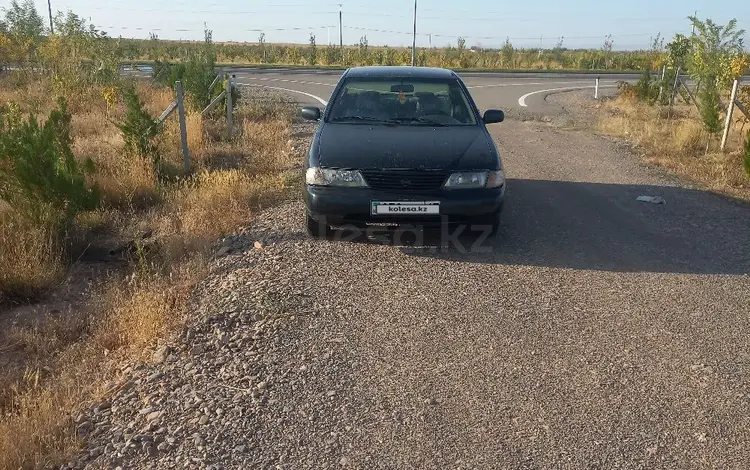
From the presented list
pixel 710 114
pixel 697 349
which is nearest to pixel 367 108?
pixel 697 349

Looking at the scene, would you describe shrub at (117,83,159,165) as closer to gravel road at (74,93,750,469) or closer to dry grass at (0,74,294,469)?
dry grass at (0,74,294,469)

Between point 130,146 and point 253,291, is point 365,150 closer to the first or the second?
point 253,291

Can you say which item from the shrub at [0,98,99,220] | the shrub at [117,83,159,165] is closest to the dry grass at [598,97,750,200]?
the shrub at [117,83,159,165]

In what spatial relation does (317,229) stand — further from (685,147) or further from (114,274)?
(685,147)

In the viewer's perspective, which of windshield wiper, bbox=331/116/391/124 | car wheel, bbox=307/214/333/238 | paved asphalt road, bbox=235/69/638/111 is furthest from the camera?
paved asphalt road, bbox=235/69/638/111

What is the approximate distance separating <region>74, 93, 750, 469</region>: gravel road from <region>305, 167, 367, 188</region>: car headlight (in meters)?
0.68

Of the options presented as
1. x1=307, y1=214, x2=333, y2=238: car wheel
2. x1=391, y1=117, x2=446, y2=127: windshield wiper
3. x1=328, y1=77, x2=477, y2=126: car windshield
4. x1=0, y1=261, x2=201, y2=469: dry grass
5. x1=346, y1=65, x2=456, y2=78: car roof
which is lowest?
x1=0, y1=261, x2=201, y2=469: dry grass

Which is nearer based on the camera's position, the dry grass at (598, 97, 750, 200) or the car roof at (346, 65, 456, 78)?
the car roof at (346, 65, 456, 78)

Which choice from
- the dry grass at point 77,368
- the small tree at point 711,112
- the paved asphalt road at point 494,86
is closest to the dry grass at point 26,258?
the dry grass at point 77,368

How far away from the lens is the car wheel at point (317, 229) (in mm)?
5648

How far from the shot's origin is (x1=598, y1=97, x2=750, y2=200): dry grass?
882 centimetres

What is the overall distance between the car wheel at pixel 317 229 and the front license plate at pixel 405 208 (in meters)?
0.59

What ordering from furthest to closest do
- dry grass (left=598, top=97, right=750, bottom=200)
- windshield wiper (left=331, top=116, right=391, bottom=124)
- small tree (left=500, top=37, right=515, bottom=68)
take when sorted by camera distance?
1. small tree (left=500, top=37, right=515, bottom=68)
2. dry grass (left=598, top=97, right=750, bottom=200)
3. windshield wiper (left=331, top=116, right=391, bottom=124)

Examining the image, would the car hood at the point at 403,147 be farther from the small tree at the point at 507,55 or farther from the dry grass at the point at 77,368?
the small tree at the point at 507,55
